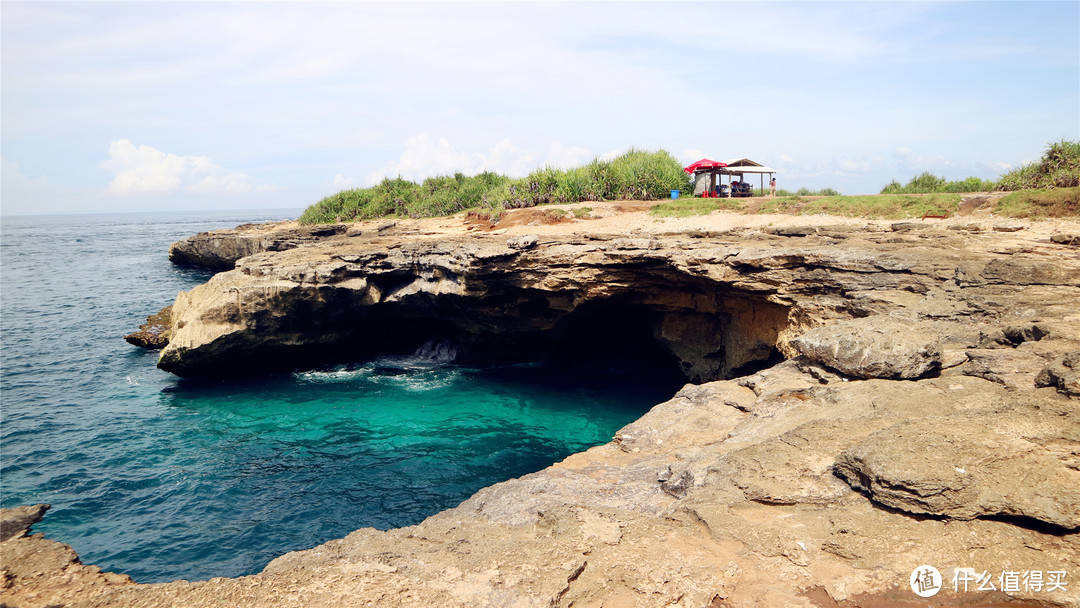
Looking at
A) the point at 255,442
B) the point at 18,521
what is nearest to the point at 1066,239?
the point at 18,521

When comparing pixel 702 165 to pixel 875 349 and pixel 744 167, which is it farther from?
pixel 875 349

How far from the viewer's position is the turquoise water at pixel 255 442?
478 inches

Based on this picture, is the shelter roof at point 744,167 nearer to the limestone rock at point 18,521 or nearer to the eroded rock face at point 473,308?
the eroded rock face at point 473,308

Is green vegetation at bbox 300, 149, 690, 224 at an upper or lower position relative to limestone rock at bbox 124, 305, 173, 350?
upper

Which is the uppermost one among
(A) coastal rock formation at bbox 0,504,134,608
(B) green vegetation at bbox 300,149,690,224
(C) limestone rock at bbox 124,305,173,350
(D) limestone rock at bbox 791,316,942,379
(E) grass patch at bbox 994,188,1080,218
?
(B) green vegetation at bbox 300,149,690,224

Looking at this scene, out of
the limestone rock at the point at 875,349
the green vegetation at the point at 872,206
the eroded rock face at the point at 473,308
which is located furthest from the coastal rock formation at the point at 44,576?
the green vegetation at the point at 872,206

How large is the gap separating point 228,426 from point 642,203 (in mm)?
18014

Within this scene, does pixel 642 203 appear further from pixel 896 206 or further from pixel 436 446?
pixel 436 446

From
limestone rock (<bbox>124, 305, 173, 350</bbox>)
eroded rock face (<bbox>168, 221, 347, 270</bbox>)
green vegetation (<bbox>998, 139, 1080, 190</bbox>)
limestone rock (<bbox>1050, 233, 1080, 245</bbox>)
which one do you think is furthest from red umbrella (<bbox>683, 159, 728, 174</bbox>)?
limestone rock (<bbox>124, 305, 173, 350</bbox>)

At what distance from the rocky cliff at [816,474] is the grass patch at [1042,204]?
127 centimetres

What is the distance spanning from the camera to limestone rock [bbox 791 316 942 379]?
841 centimetres

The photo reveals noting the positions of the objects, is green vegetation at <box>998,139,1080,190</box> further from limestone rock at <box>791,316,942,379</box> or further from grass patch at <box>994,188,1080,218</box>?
limestone rock at <box>791,316,942,379</box>

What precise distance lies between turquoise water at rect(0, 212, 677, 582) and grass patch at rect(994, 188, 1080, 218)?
11.4 metres

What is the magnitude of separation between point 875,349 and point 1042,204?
12.2 meters
